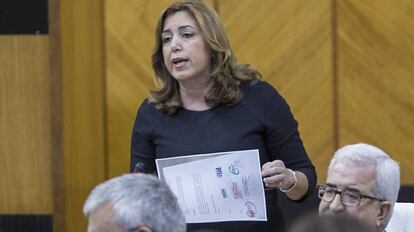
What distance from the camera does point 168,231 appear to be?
3.52m

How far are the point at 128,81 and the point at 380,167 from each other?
2086 millimetres

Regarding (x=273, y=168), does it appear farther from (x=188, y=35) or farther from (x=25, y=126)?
(x=25, y=126)

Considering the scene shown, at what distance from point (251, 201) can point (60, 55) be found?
1.87 meters

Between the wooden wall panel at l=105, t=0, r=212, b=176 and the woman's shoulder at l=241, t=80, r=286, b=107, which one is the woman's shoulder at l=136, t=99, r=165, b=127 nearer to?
the woman's shoulder at l=241, t=80, r=286, b=107

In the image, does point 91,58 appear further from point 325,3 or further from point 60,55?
point 325,3

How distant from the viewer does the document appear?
479cm

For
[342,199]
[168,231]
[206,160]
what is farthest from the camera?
[206,160]

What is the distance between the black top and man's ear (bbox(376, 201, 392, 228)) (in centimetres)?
45

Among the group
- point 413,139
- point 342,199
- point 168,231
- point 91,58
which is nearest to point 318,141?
point 413,139

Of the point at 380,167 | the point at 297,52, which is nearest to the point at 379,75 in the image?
the point at 297,52

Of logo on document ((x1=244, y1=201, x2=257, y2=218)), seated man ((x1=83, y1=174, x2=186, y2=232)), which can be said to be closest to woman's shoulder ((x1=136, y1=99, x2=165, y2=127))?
logo on document ((x1=244, y1=201, x2=257, y2=218))

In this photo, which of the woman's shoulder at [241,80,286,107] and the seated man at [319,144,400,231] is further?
the woman's shoulder at [241,80,286,107]

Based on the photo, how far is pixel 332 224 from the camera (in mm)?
2912

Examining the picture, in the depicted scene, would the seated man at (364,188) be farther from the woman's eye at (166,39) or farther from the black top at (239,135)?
the woman's eye at (166,39)
